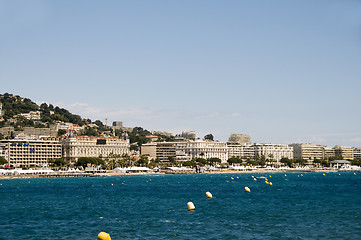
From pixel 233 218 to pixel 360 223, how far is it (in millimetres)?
9132

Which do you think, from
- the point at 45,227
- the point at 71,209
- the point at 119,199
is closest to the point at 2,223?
the point at 45,227

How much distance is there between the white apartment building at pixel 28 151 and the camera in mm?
184625

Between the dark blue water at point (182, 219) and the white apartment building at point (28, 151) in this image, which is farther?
the white apartment building at point (28, 151)

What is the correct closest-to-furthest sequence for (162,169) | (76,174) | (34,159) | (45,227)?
(45,227) < (76,174) < (162,169) < (34,159)

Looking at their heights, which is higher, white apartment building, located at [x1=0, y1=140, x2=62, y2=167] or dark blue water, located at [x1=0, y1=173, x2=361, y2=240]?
white apartment building, located at [x1=0, y1=140, x2=62, y2=167]

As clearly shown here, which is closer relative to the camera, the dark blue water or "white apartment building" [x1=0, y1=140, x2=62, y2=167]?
the dark blue water

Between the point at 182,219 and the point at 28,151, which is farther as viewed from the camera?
the point at 28,151

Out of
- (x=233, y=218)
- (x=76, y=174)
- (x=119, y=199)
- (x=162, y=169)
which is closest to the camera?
(x=233, y=218)

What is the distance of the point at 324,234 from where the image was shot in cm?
3269

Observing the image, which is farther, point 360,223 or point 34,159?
point 34,159

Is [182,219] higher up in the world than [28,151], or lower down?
lower down

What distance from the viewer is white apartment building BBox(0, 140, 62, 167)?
18462 centimetres

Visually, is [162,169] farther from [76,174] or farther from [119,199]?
[119,199]

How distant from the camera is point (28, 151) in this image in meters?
188
